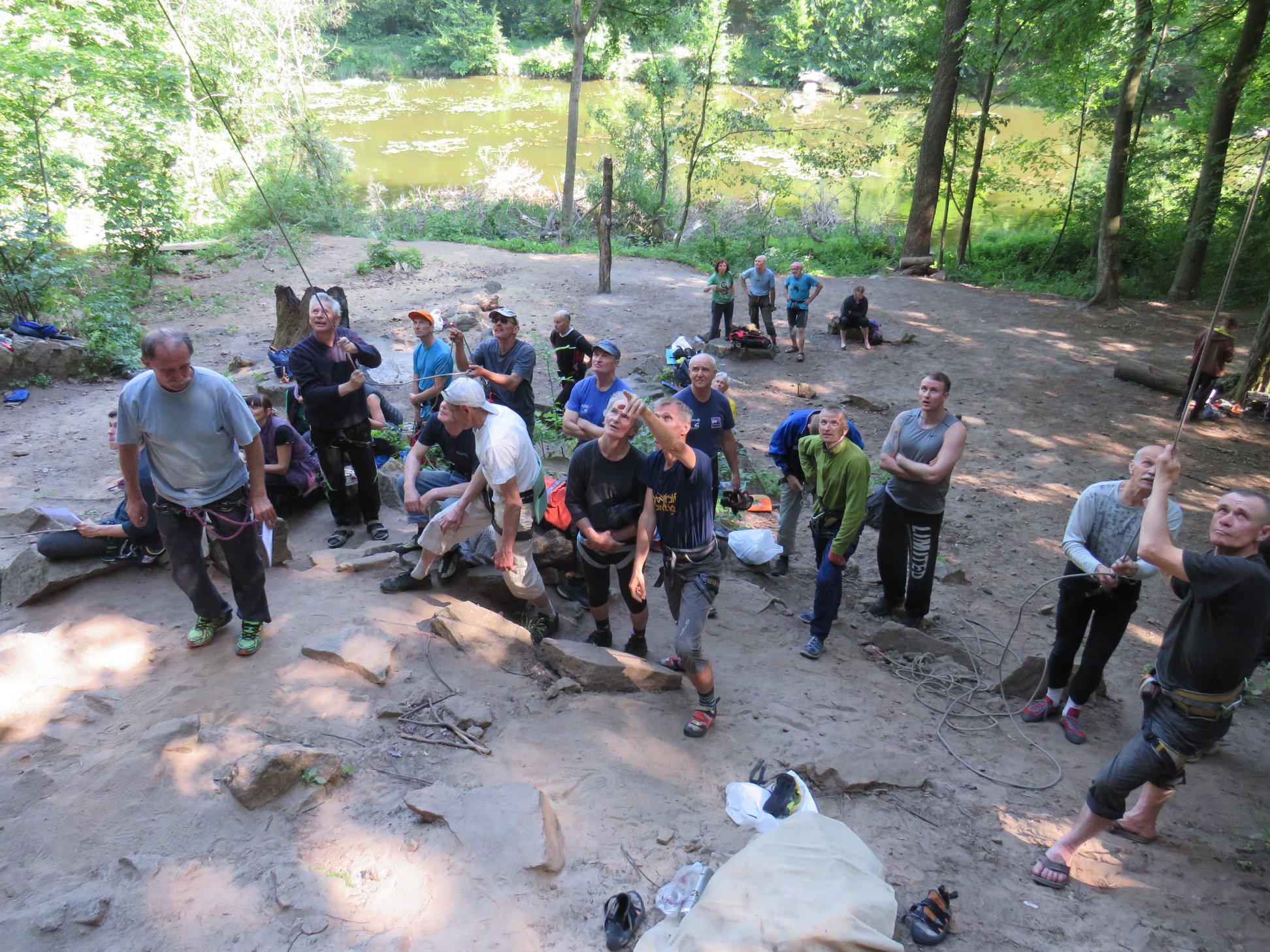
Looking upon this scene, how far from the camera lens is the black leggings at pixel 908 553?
485cm

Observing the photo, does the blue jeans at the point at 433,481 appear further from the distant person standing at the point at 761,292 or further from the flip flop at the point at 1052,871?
the distant person standing at the point at 761,292

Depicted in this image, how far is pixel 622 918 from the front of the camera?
261 centimetres

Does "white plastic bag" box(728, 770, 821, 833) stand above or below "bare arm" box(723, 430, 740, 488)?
below

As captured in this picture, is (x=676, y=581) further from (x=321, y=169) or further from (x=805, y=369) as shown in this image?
(x=321, y=169)

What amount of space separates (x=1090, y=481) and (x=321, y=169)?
→ 2054 cm

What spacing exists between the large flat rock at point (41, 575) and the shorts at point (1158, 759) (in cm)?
540

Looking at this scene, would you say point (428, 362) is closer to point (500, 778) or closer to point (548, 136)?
point (500, 778)

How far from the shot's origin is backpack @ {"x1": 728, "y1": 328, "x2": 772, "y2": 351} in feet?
37.8

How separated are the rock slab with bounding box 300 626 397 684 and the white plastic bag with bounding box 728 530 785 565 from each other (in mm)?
3047

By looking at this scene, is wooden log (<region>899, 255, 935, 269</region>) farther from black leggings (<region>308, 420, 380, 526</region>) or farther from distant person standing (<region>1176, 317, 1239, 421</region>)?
black leggings (<region>308, 420, 380, 526</region>)

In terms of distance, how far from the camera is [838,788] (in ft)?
11.5

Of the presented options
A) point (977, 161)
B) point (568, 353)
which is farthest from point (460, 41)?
point (568, 353)

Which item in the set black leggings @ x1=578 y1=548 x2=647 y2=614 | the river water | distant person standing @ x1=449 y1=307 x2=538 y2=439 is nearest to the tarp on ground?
black leggings @ x1=578 y1=548 x2=647 y2=614

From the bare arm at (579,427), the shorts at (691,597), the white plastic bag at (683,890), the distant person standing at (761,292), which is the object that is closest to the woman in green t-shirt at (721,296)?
the distant person standing at (761,292)
